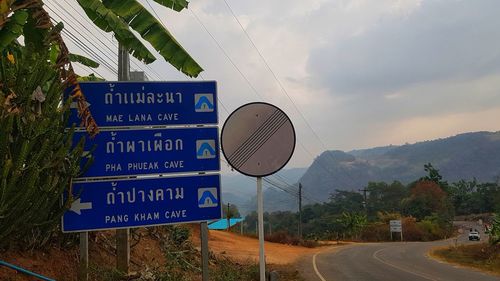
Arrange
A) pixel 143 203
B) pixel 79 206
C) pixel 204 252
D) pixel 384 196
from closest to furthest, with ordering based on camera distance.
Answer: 1. pixel 79 206
2. pixel 143 203
3. pixel 204 252
4. pixel 384 196

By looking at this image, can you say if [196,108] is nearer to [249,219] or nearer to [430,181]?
[430,181]

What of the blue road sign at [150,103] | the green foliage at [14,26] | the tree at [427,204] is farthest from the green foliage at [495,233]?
the tree at [427,204]

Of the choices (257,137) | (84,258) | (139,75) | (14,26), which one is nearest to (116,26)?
(139,75)

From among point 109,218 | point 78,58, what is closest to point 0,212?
point 109,218

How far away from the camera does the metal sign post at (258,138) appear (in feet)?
13.6

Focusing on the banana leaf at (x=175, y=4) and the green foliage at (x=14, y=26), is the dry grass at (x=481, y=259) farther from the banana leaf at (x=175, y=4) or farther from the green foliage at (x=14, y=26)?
the green foliage at (x=14, y=26)

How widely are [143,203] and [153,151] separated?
0.61 meters

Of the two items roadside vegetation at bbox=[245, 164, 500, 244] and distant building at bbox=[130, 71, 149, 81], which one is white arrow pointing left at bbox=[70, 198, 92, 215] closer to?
distant building at bbox=[130, 71, 149, 81]

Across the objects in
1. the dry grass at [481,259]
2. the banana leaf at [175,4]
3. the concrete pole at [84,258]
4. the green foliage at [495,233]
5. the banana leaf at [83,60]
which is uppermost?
the banana leaf at [83,60]

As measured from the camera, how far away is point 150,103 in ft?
16.8

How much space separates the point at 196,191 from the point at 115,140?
111 centimetres

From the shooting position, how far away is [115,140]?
16.4ft

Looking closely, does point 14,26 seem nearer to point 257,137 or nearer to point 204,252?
point 257,137

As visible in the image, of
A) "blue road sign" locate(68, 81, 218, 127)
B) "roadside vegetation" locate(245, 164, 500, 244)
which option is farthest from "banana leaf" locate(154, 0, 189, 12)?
"roadside vegetation" locate(245, 164, 500, 244)
